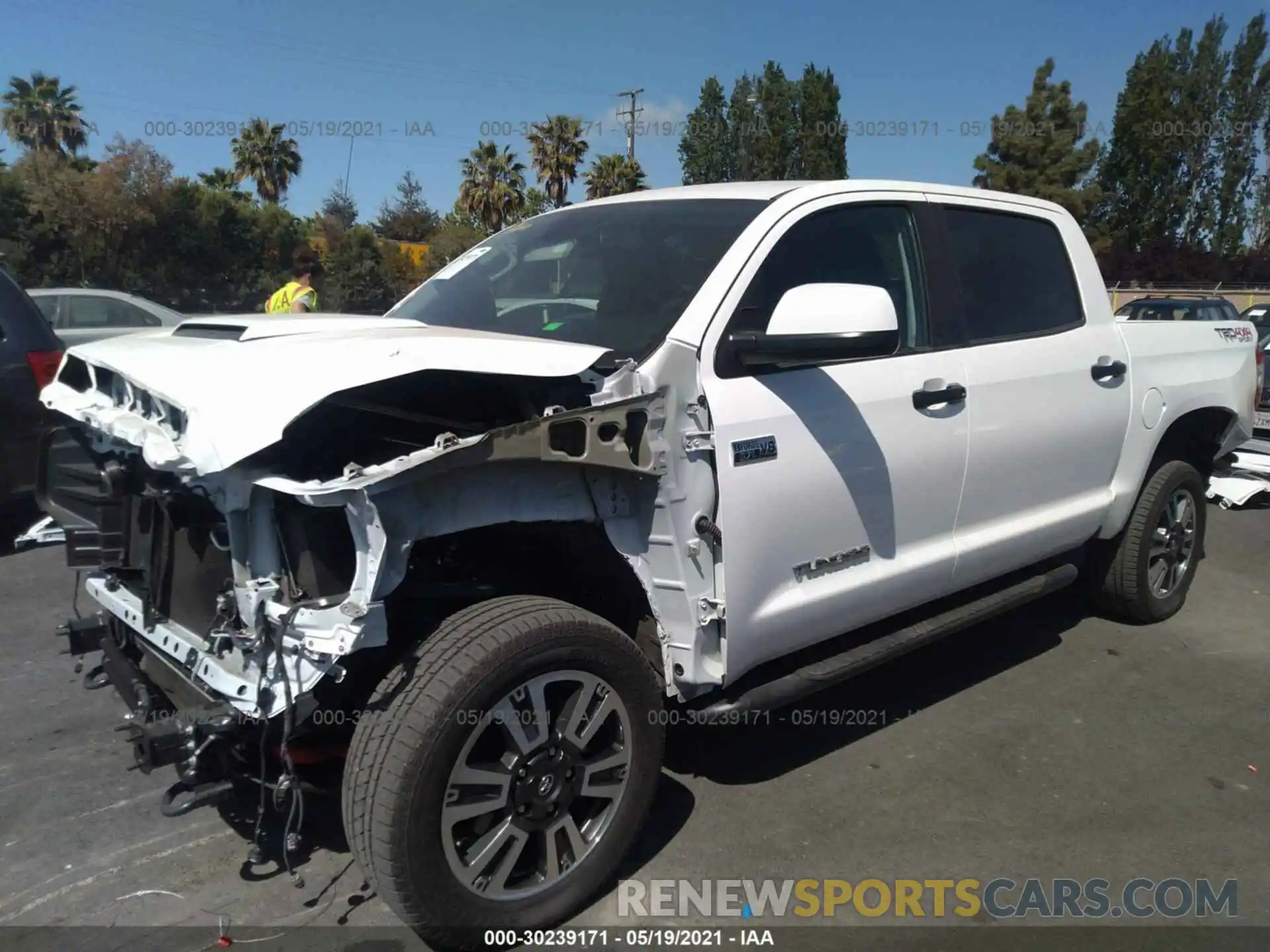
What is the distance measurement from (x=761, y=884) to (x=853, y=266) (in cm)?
206

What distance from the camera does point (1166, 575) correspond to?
5.07 metres

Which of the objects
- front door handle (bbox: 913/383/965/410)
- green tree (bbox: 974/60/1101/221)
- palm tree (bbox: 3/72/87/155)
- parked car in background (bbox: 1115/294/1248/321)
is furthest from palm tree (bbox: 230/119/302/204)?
front door handle (bbox: 913/383/965/410)

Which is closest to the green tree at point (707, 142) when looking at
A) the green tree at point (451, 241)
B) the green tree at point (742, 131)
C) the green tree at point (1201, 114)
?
the green tree at point (742, 131)

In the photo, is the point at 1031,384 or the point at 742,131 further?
the point at 742,131

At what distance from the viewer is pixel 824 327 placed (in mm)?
2811

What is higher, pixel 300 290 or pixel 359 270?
pixel 359 270

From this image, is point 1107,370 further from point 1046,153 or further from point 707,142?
point 1046,153

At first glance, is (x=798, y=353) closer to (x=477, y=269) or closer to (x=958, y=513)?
(x=958, y=513)

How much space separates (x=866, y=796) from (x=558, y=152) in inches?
1478

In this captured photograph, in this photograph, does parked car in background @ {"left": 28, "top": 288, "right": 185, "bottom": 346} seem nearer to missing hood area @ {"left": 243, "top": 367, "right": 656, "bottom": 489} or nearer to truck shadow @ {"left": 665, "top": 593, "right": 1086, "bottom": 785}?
truck shadow @ {"left": 665, "top": 593, "right": 1086, "bottom": 785}

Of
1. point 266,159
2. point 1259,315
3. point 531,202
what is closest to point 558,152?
point 531,202

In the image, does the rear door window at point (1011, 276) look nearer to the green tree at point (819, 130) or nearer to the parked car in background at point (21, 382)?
the parked car in background at point (21, 382)

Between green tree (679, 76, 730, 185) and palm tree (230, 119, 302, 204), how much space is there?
18.4 m

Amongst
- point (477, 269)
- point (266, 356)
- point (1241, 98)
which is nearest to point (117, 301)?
point (477, 269)
